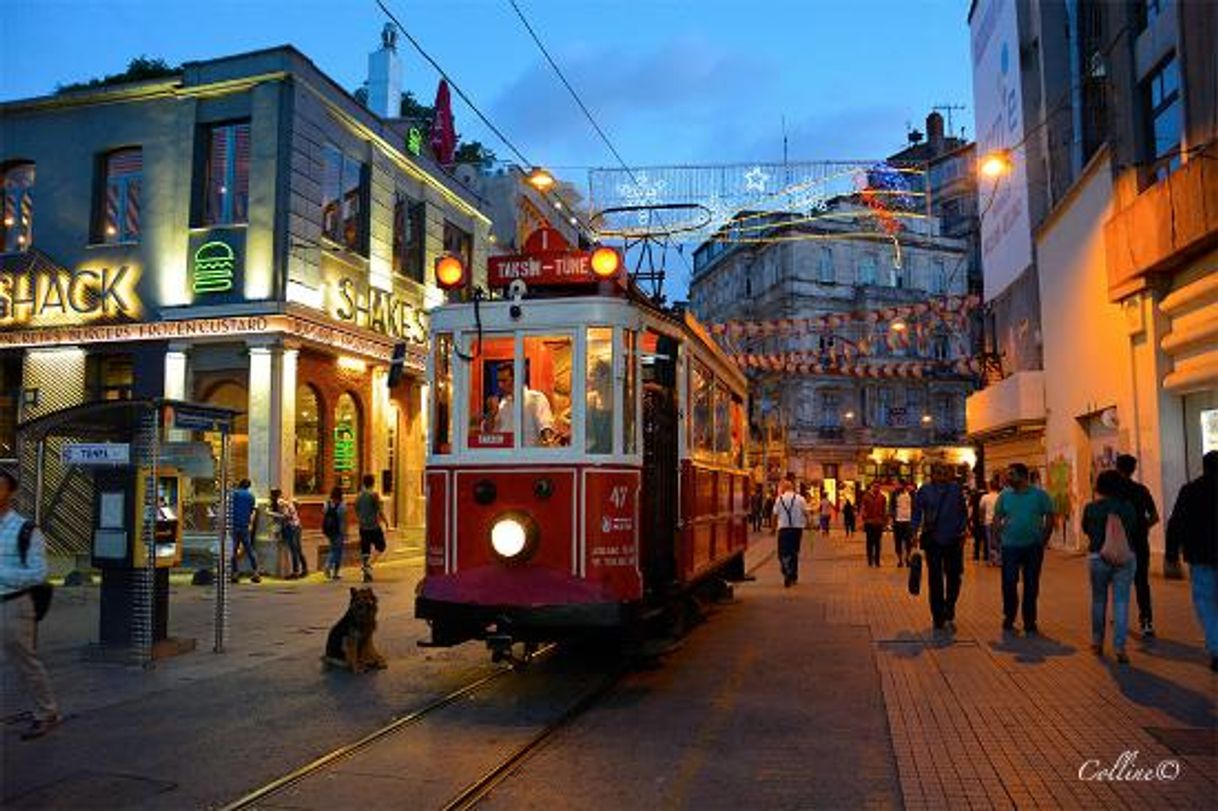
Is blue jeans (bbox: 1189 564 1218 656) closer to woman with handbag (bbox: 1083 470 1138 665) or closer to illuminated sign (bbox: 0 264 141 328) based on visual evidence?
woman with handbag (bbox: 1083 470 1138 665)

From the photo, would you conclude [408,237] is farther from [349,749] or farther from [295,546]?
[349,749]

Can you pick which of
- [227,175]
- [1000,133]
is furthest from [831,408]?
[227,175]

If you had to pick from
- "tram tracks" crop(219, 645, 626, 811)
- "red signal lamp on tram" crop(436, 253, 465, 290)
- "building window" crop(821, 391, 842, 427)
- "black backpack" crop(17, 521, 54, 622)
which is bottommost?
"tram tracks" crop(219, 645, 626, 811)

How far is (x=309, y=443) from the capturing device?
64.3 ft

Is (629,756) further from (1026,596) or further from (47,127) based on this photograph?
(47,127)

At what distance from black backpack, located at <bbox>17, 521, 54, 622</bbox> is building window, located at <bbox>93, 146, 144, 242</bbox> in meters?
14.5

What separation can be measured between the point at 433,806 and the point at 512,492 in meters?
3.09

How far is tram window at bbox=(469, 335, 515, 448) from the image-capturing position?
8.20 metres

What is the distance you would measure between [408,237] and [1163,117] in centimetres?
1522

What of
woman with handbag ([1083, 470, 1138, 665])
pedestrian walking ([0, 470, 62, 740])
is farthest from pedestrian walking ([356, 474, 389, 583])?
woman with handbag ([1083, 470, 1138, 665])

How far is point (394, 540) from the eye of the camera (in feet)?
70.8

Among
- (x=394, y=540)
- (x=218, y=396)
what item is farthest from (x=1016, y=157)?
(x=218, y=396)

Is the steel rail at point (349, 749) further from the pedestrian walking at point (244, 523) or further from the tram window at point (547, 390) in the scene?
the pedestrian walking at point (244, 523)

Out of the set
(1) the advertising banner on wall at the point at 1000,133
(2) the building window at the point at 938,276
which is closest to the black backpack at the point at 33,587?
(1) the advertising banner on wall at the point at 1000,133
